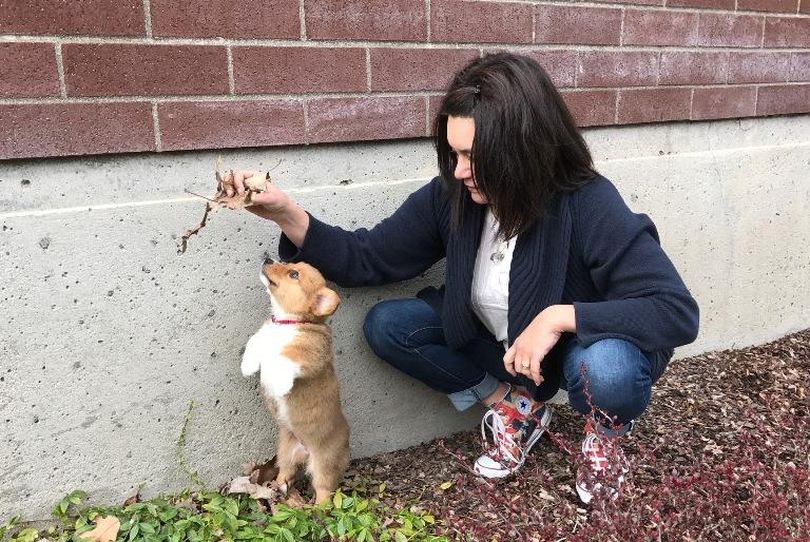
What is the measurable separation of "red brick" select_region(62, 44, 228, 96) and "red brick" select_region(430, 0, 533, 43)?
0.86m

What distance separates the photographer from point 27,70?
210cm

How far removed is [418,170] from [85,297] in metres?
1.31

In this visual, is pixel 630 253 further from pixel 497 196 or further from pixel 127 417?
pixel 127 417

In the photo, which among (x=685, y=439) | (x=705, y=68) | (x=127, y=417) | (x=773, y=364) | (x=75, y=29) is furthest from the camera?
(x=773, y=364)

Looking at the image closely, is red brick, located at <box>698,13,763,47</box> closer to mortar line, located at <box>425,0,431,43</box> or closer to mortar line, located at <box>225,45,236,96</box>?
mortar line, located at <box>425,0,431,43</box>

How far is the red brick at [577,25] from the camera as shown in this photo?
3.02 m

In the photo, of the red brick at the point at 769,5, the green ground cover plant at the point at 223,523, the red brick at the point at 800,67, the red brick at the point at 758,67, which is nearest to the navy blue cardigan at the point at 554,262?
the green ground cover plant at the point at 223,523

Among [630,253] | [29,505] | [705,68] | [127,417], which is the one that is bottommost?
[29,505]

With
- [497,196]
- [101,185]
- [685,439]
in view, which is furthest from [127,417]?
[685,439]

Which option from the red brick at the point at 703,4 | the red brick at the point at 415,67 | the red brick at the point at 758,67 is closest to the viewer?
the red brick at the point at 415,67

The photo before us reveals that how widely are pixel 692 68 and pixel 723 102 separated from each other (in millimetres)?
300

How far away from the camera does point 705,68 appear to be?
11.7 ft

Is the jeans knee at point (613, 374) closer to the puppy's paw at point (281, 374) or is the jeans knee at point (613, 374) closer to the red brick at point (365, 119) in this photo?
the puppy's paw at point (281, 374)

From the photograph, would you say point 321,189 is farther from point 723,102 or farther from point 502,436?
point 723,102
